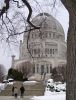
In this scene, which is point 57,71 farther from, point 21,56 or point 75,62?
point 75,62

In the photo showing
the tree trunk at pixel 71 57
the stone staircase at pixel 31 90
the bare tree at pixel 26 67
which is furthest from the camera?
the bare tree at pixel 26 67

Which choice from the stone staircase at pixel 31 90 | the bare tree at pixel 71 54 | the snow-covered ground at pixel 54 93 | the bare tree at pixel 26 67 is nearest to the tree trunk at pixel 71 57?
the bare tree at pixel 71 54

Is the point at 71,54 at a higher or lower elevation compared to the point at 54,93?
higher

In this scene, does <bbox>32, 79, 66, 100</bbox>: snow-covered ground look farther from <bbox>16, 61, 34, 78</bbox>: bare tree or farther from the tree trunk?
<bbox>16, 61, 34, 78</bbox>: bare tree

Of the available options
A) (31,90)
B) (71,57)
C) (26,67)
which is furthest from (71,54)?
(26,67)

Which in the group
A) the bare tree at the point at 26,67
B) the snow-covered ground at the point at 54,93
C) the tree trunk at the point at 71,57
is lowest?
the snow-covered ground at the point at 54,93

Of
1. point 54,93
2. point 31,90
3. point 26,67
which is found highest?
point 26,67

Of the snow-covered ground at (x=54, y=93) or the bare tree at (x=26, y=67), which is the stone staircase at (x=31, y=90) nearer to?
the snow-covered ground at (x=54, y=93)

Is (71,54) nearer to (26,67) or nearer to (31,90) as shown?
(31,90)

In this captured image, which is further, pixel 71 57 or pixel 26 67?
pixel 26 67

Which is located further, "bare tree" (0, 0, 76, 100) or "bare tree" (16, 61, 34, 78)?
"bare tree" (16, 61, 34, 78)

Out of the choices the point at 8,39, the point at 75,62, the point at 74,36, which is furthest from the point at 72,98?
the point at 8,39

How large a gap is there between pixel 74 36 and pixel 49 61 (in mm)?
96510

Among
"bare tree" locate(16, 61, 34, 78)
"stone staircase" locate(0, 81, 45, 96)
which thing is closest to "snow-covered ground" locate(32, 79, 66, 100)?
"stone staircase" locate(0, 81, 45, 96)
